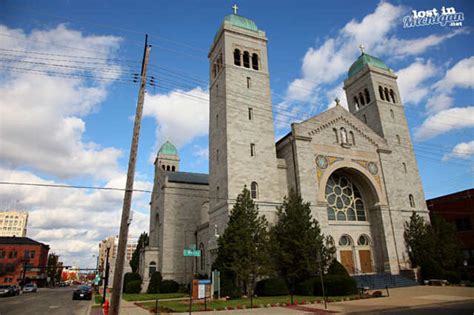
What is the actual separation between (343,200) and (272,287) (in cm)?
1561

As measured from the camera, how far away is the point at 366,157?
36438mm

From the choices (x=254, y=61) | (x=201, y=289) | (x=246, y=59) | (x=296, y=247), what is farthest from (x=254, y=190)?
(x=246, y=59)

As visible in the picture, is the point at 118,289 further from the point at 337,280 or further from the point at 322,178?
the point at 322,178

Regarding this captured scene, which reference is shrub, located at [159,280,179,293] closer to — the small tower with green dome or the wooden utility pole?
the wooden utility pole

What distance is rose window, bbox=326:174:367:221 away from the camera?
34.8m

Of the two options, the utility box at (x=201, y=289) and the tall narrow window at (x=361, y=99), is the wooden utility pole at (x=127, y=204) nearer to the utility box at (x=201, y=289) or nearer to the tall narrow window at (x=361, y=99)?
the utility box at (x=201, y=289)

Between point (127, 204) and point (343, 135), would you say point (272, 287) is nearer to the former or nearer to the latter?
point (127, 204)

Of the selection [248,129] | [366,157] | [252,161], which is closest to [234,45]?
[248,129]

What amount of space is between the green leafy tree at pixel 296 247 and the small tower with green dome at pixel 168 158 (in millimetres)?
40372

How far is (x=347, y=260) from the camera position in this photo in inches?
1303

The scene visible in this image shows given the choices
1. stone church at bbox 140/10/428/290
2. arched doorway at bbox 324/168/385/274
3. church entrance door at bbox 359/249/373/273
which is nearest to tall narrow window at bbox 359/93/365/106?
stone church at bbox 140/10/428/290

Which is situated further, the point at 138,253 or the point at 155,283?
the point at 138,253

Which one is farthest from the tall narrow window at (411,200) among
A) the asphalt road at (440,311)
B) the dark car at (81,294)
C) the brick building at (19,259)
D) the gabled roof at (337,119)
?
the brick building at (19,259)

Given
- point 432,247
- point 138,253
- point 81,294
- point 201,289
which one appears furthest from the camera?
point 138,253
